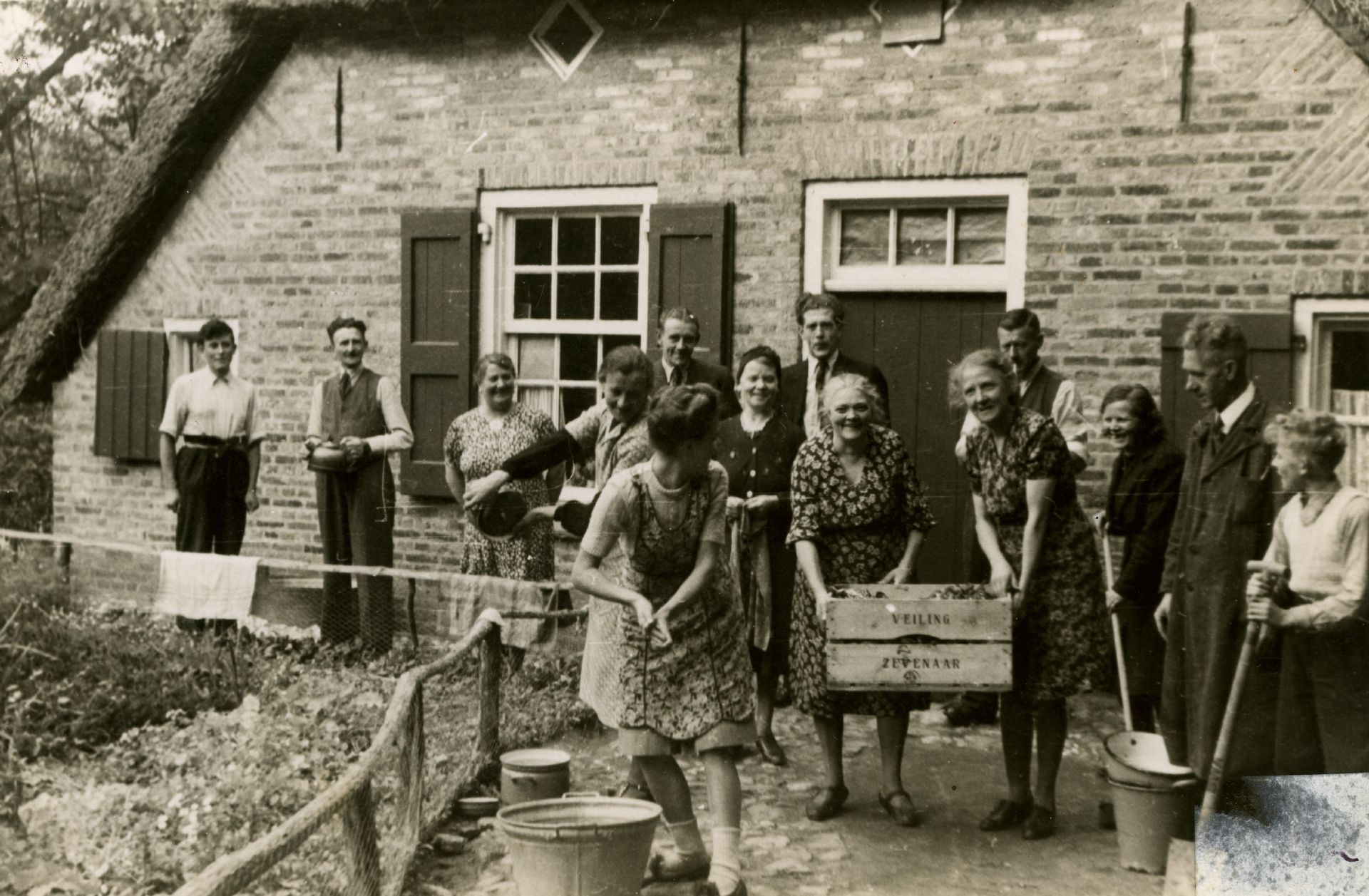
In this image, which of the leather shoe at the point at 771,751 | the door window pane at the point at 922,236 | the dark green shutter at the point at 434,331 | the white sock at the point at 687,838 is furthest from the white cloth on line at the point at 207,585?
the door window pane at the point at 922,236

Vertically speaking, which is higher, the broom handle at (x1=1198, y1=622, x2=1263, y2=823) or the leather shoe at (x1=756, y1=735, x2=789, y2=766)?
the broom handle at (x1=1198, y1=622, x2=1263, y2=823)

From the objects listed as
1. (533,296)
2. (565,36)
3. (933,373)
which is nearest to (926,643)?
→ (933,373)

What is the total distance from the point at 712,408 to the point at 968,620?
120 centimetres

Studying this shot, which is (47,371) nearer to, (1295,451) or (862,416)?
(862,416)

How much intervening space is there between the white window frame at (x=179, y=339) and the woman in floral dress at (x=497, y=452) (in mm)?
3336

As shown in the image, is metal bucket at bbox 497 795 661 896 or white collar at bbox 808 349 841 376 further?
white collar at bbox 808 349 841 376

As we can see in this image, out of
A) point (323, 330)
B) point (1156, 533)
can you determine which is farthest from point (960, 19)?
point (323, 330)

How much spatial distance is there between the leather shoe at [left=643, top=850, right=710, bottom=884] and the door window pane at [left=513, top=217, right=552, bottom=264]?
4.99 m

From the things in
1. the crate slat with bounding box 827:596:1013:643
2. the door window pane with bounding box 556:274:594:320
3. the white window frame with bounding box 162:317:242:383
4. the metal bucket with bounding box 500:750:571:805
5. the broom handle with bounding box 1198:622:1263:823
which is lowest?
the metal bucket with bounding box 500:750:571:805

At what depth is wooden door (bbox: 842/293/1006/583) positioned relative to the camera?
7.61 meters

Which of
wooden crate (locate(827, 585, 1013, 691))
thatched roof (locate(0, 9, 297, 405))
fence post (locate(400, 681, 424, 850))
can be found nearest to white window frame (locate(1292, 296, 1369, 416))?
wooden crate (locate(827, 585, 1013, 691))

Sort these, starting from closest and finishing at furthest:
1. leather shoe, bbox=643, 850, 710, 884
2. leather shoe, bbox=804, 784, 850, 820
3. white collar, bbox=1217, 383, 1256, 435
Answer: leather shoe, bbox=643, 850, 710, 884, white collar, bbox=1217, 383, 1256, 435, leather shoe, bbox=804, 784, 850, 820

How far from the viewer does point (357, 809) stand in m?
3.80

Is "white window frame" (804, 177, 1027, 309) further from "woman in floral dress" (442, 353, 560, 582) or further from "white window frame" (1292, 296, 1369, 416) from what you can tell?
"woman in floral dress" (442, 353, 560, 582)
